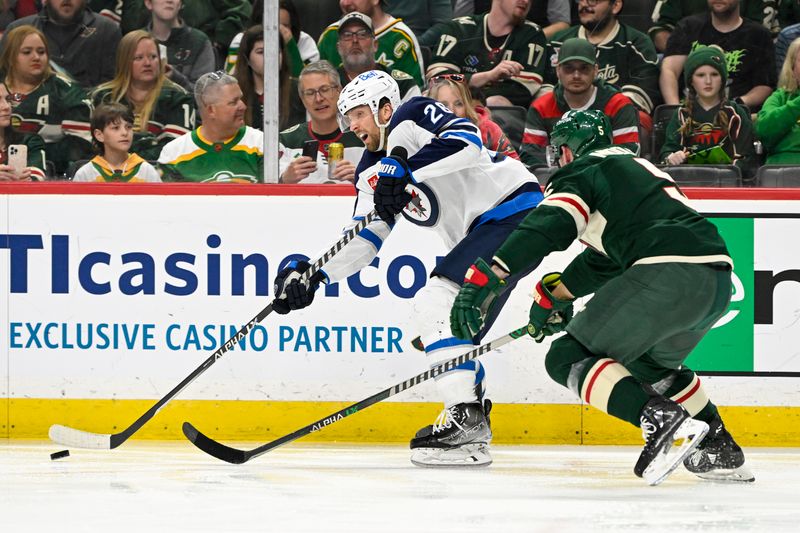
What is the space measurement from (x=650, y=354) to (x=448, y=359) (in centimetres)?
69

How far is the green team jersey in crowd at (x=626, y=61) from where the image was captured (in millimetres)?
5215

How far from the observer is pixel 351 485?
358 cm

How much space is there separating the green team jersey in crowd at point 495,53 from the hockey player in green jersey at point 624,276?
1848mm

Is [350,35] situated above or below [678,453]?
above

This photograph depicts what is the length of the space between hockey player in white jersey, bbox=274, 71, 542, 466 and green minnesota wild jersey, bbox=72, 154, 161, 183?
3.07 ft

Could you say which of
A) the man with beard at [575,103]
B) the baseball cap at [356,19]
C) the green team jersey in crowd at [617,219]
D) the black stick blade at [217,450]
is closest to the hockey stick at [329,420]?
the black stick blade at [217,450]

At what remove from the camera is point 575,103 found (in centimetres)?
512

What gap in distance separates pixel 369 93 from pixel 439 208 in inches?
17.7

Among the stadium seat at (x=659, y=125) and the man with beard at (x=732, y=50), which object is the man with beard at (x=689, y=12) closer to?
the man with beard at (x=732, y=50)

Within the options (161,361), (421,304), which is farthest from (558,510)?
(161,361)

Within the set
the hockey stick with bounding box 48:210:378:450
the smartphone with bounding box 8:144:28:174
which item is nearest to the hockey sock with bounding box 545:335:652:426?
the hockey stick with bounding box 48:210:378:450

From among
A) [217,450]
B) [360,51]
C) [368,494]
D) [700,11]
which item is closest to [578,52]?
[700,11]

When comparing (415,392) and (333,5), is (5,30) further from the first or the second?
(415,392)

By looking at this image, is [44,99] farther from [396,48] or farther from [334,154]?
[396,48]
